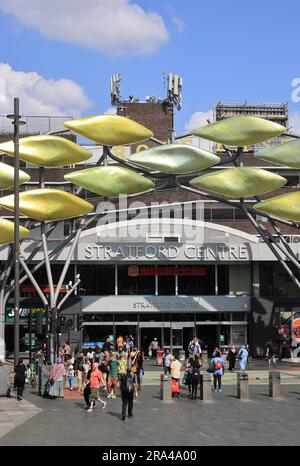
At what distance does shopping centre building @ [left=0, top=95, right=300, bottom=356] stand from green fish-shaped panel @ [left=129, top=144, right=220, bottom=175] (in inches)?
228

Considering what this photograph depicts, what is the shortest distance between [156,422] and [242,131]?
977 inches

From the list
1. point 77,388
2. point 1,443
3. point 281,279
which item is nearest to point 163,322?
point 281,279

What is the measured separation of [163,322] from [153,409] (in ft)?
84.8

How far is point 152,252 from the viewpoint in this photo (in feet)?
161

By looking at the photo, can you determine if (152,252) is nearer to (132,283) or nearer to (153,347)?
(132,283)

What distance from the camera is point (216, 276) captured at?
51156mm

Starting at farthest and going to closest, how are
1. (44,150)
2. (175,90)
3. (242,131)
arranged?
(175,90) < (44,150) < (242,131)

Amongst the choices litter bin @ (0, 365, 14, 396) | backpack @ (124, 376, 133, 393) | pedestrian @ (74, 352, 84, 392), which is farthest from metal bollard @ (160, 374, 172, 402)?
litter bin @ (0, 365, 14, 396)

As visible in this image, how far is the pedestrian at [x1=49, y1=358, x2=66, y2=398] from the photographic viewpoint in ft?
87.3

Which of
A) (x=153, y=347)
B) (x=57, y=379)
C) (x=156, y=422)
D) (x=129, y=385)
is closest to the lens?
(x=156, y=422)

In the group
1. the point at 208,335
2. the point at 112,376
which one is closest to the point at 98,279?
the point at 208,335

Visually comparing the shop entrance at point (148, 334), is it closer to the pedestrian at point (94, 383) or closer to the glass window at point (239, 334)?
the glass window at point (239, 334)
